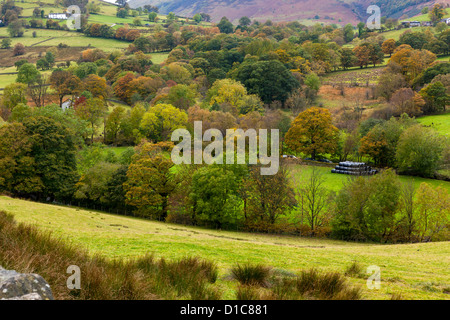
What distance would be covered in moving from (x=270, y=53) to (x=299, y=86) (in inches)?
770

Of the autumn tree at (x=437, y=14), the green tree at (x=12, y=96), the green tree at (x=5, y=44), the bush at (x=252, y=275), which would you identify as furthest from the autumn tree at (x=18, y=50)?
the autumn tree at (x=437, y=14)

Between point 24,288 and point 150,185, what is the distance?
40.3 meters

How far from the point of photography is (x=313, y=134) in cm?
6919

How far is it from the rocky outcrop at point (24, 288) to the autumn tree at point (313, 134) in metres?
64.9

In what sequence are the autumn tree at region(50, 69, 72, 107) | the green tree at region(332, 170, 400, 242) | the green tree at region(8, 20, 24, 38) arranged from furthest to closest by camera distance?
the green tree at region(8, 20, 24, 38) → the autumn tree at region(50, 69, 72, 107) → the green tree at region(332, 170, 400, 242)

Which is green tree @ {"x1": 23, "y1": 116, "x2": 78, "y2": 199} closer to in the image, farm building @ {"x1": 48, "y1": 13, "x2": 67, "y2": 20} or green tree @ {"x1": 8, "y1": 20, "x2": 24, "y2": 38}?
green tree @ {"x1": 8, "y1": 20, "x2": 24, "y2": 38}

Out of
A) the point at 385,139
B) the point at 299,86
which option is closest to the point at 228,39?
the point at 299,86

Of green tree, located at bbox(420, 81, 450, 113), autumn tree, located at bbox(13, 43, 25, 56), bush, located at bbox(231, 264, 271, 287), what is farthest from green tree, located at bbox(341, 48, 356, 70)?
bush, located at bbox(231, 264, 271, 287)

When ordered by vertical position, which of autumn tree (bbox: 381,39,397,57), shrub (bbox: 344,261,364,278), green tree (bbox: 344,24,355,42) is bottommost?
shrub (bbox: 344,261,364,278)

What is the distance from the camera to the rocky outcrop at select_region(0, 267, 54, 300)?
19.3ft

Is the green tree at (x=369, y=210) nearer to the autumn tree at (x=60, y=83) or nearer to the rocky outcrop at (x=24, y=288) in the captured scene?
the rocky outcrop at (x=24, y=288)

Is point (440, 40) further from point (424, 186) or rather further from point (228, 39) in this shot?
point (424, 186)

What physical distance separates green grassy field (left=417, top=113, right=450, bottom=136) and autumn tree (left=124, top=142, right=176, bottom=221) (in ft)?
172

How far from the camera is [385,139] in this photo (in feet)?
207
